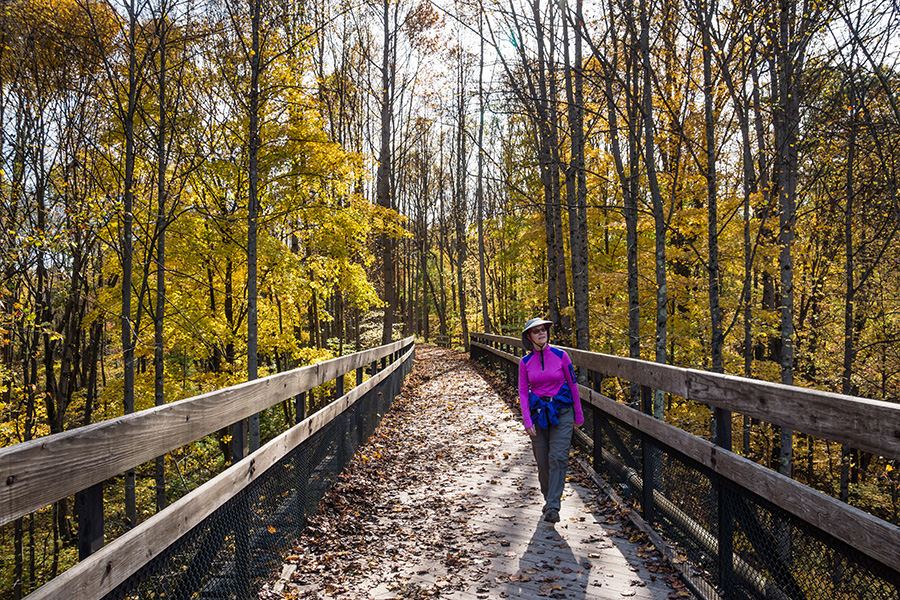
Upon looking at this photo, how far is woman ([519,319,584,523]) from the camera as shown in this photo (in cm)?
523

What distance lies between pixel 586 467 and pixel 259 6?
7961 millimetres

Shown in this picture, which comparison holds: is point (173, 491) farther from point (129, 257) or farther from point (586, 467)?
point (586, 467)

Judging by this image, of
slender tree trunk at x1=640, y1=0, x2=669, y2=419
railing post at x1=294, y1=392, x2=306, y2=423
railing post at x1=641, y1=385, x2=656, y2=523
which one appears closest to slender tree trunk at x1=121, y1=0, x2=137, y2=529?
railing post at x1=294, y1=392, x2=306, y2=423

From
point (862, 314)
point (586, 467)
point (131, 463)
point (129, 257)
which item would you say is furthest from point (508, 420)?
point (862, 314)

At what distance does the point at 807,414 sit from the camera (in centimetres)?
253

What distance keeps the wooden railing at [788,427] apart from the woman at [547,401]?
24.3 inches

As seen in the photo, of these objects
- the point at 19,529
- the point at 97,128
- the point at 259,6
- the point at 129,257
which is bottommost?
the point at 19,529

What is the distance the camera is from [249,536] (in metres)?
3.48

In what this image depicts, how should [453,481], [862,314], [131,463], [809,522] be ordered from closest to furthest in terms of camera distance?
[131,463] → [809,522] → [453,481] → [862,314]

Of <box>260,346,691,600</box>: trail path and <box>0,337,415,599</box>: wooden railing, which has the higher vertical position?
<box>0,337,415,599</box>: wooden railing

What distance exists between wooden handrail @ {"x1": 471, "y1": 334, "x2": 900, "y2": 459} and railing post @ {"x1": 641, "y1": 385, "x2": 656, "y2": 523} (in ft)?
1.69

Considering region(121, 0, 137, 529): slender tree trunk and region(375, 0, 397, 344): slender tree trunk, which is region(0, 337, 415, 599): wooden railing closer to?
region(121, 0, 137, 529): slender tree trunk

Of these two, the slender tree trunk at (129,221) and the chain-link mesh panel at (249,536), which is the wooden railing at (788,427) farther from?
the slender tree trunk at (129,221)

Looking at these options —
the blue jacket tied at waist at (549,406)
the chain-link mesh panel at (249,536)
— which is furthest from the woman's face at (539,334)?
the chain-link mesh panel at (249,536)
